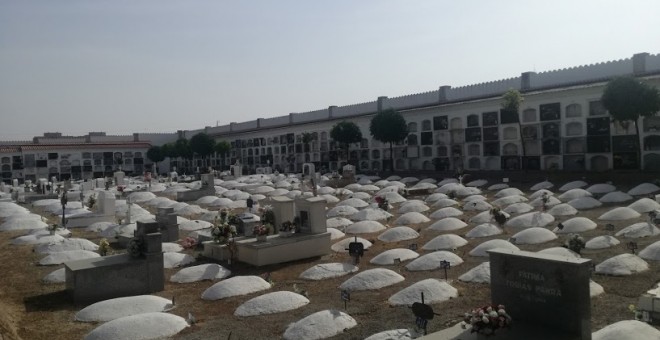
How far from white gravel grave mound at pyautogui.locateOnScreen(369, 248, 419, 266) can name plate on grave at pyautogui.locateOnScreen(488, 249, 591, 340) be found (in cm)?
780

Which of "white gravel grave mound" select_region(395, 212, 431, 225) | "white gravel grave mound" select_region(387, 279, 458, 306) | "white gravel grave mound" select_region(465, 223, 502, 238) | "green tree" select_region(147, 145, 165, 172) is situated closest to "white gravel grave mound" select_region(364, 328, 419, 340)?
"white gravel grave mound" select_region(387, 279, 458, 306)

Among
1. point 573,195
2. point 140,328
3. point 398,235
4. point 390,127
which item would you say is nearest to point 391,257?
point 398,235

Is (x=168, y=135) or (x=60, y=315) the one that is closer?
(x=60, y=315)

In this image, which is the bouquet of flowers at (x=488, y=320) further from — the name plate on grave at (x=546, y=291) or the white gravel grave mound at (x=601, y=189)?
the white gravel grave mound at (x=601, y=189)

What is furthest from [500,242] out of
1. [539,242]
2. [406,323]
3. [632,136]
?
[632,136]

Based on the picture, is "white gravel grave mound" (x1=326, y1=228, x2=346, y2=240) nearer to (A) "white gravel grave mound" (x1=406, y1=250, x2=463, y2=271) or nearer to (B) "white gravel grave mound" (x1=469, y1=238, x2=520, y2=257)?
(A) "white gravel grave mound" (x1=406, y1=250, x2=463, y2=271)

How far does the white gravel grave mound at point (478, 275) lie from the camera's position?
45.8 feet

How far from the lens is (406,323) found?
1100cm

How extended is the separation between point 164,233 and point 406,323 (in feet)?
46.0

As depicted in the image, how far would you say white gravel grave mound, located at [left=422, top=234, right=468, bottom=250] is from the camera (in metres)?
19.1

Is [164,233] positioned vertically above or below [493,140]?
below

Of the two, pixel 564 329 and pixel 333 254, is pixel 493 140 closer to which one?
pixel 333 254

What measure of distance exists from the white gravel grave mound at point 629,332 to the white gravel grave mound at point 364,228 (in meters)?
14.8

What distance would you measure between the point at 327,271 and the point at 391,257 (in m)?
2.49
